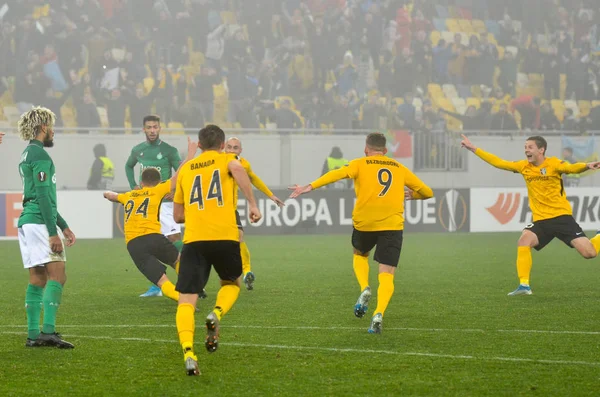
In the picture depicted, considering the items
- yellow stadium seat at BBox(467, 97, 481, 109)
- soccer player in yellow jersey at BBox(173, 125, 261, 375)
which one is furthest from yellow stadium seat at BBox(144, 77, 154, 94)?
soccer player in yellow jersey at BBox(173, 125, 261, 375)

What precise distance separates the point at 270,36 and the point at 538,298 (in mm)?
18377

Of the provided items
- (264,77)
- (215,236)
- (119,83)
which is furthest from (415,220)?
(215,236)

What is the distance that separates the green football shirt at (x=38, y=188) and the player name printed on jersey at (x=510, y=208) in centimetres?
1752

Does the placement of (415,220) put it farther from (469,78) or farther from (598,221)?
(469,78)

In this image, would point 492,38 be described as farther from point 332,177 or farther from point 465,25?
point 332,177

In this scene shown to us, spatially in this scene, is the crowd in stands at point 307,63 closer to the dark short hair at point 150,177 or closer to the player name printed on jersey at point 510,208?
the player name printed on jersey at point 510,208

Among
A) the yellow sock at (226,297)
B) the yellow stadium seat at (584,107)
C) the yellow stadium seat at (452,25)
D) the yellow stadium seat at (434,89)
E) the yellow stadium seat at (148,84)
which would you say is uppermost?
the yellow stadium seat at (452,25)

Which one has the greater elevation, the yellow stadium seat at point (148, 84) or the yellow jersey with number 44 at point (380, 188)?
the yellow stadium seat at point (148, 84)

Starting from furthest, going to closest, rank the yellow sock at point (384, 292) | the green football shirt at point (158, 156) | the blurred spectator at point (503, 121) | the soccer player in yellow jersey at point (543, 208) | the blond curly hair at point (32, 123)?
the blurred spectator at point (503, 121), the green football shirt at point (158, 156), the soccer player in yellow jersey at point (543, 208), the yellow sock at point (384, 292), the blond curly hair at point (32, 123)

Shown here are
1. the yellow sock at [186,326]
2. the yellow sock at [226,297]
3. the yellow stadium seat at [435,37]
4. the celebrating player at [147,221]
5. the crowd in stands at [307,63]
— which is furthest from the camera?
the yellow stadium seat at [435,37]

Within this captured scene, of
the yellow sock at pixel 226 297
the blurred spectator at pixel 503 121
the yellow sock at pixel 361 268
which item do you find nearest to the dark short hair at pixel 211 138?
the yellow sock at pixel 226 297

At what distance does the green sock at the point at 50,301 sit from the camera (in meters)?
7.28

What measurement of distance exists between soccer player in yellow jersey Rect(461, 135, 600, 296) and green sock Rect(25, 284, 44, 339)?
5756 mm

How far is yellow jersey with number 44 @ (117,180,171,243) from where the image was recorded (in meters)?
10.1
